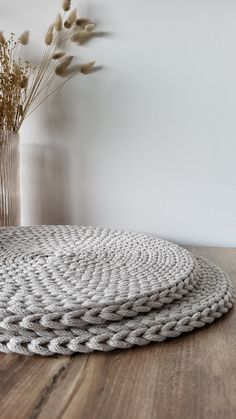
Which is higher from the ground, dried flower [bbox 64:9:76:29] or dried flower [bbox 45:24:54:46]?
dried flower [bbox 64:9:76:29]

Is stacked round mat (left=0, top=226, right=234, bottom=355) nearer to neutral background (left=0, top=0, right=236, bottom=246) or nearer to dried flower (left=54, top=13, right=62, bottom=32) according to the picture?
neutral background (left=0, top=0, right=236, bottom=246)

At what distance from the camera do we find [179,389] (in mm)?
329

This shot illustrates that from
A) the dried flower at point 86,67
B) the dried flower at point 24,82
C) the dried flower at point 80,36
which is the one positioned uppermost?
the dried flower at point 80,36

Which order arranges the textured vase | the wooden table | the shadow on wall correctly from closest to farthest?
the wooden table → the textured vase → the shadow on wall

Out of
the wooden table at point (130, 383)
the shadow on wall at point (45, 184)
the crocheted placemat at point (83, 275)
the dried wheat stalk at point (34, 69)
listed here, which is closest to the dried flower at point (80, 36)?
the dried wheat stalk at point (34, 69)

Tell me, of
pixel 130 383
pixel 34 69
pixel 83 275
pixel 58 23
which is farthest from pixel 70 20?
pixel 130 383

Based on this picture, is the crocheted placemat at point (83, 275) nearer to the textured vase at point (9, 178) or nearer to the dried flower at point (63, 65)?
the textured vase at point (9, 178)

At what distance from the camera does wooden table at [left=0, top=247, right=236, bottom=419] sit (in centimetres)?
30

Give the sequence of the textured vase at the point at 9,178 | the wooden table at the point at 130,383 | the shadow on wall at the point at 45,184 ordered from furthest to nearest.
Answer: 1. the shadow on wall at the point at 45,184
2. the textured vase at the point at 9,178
3. the wooden table at the point at 130,383

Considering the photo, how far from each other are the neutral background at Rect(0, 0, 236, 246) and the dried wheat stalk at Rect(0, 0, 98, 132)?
25 millimetres

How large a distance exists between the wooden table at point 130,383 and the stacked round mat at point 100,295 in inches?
0.6

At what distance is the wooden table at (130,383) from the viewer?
0.30 m

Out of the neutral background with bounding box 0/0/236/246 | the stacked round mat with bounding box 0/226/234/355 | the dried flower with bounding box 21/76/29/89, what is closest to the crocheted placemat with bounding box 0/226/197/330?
the stacked round mat with bounding box 0/226/234/355

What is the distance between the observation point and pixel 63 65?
0.87 m
